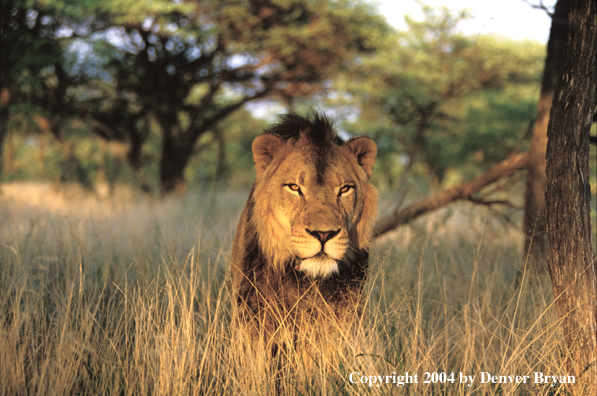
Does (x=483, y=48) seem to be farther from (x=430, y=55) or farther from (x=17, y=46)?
(x=17, y=46)

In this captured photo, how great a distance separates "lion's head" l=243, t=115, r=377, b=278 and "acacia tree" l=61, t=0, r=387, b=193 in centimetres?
812

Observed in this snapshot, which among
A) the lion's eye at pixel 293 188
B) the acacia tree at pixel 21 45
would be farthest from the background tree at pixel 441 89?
the lion's eye at pixel 293 188

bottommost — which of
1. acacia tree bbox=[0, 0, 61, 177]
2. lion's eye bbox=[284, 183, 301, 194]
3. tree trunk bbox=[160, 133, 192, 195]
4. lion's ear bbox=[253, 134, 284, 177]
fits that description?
tree trunk bbox=[160, 133, 192, 195]

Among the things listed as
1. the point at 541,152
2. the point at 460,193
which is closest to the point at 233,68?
the point at 460,193

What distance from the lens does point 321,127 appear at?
10.2ft

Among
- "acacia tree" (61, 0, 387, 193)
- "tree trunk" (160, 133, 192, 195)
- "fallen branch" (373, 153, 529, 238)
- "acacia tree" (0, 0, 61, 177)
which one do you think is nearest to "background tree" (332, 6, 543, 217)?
"acacia tree" (61, 0, 387, 193)

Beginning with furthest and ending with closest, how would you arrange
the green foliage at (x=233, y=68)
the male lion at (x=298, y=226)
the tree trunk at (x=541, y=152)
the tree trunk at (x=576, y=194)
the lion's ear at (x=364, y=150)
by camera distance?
1. the green foliage at (x=233, y=68)
2. the tree trunk at (x=541, y=152)
3. the lion's ear at (x=364, y=150)
4. the male lion at (x=298, y=226)
5. the tree trunk at (x=576, y=194)

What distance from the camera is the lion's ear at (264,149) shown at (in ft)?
10.2

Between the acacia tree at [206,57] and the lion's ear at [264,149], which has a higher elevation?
the acacia tree at [206,57]

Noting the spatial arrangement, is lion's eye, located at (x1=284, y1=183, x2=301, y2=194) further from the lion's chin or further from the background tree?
the background tree

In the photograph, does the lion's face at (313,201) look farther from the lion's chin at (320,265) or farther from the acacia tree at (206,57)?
the acacia tree at (206,57)

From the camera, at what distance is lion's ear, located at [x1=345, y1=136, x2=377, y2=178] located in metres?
3.18

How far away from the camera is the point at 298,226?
2750 millimetres

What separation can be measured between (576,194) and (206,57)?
1238 cm
